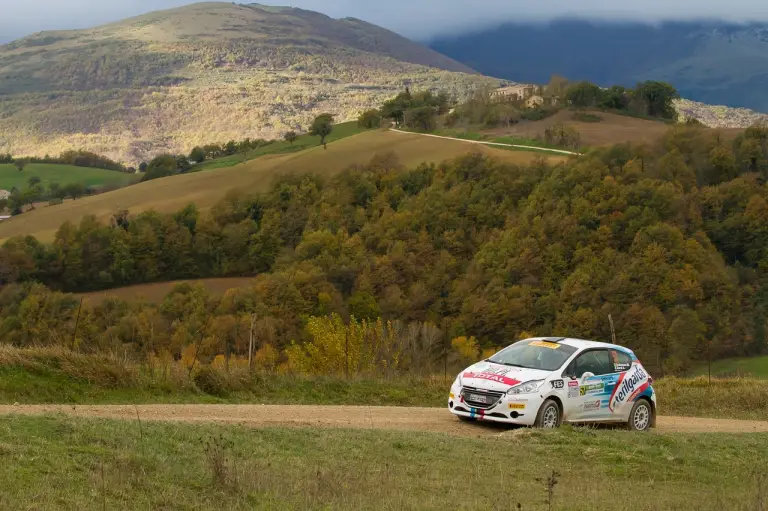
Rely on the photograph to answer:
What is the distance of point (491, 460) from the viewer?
12.8 meters

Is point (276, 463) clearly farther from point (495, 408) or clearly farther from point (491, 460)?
point (495, 408)

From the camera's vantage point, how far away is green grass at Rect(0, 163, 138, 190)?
154 m

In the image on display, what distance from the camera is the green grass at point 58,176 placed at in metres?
154

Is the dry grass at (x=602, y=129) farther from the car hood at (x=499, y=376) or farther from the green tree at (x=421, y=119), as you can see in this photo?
the car hood at (x=499, y=376)

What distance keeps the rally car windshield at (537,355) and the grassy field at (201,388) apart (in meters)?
3.61

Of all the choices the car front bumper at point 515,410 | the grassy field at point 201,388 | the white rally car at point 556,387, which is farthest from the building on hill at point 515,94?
the car front bumper at point 515,410

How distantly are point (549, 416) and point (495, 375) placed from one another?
42.2 inches

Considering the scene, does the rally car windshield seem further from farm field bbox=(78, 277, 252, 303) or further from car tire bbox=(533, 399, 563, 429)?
farm field bbox=(78, 277, 252, 303)

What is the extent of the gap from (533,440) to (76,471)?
6.99 m

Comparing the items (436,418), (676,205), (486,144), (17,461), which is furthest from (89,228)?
(17,461)

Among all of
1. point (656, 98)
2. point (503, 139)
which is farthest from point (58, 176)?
point (656, 98)

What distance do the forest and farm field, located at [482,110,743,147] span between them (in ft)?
16.9

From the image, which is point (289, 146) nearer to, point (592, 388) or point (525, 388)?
point (592, 388)

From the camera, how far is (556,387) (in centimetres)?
1608
